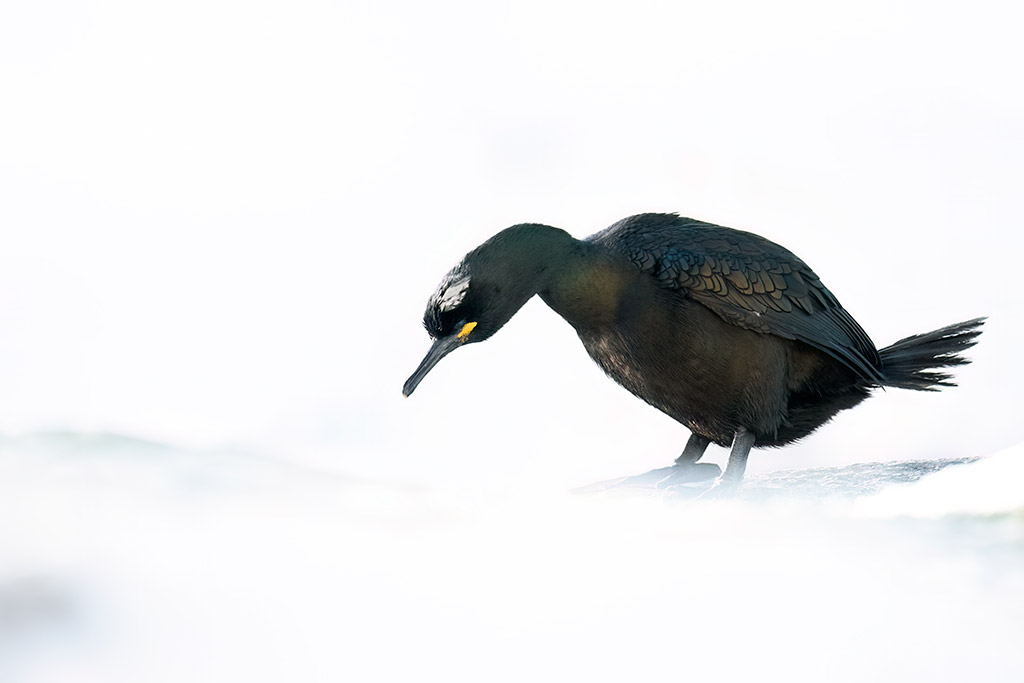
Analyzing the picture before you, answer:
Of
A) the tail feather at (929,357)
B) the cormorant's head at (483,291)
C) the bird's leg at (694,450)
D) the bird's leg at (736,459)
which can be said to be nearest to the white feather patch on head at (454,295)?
the cormorant's head at (483,291)

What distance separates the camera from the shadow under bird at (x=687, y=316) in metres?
4.89

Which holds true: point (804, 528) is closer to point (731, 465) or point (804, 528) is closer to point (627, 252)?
point (731, 465)

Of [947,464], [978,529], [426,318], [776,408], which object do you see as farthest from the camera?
[947,464]

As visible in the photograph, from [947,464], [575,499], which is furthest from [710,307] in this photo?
[947,464]

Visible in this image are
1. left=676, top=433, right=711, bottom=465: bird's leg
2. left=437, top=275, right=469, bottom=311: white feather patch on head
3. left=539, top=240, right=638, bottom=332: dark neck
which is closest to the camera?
left=437, top=275, right=469, bottom=311: white feather patch on head

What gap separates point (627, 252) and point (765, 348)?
646 millimetres

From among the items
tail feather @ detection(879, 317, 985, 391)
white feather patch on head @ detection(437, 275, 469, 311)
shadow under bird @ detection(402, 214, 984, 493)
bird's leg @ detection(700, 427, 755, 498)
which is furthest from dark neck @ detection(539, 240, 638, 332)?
tail feather @ detection(879, 317, 985, 391)

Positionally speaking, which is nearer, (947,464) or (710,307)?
(710,307)

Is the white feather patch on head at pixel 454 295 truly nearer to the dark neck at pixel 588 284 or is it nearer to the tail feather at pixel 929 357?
the dark neck at pixel 588 284

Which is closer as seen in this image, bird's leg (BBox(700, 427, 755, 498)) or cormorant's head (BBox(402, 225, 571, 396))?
cormorant's head (BBox(402, 225, 571, 396))

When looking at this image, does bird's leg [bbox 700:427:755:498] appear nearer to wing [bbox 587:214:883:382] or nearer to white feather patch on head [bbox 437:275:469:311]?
wing [bbox 587:214:883:382]

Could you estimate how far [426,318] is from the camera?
4.86 m

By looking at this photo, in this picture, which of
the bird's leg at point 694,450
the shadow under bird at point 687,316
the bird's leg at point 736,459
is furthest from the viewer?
the bird's leg at point 694,450

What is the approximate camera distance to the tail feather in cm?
562
